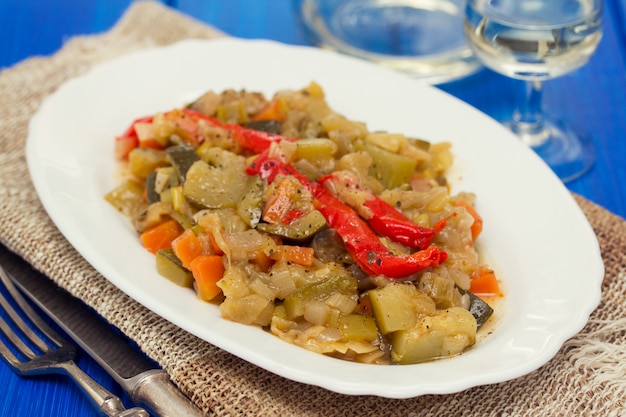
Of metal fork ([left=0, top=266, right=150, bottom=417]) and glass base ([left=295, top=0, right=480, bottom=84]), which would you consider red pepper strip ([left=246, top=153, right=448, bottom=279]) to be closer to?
metal fork ([left=0, top=266, right=150, bottom=417])

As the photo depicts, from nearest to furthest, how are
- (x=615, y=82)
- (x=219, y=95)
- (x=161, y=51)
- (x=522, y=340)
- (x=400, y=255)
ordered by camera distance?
(x=522, y=340), (x=400, y=255), (x=219, y=95), (x=161, y=51), (x=615, y=82)

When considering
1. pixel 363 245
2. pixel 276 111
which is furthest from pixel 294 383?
pixel 276 111

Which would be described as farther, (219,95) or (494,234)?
(219,95)

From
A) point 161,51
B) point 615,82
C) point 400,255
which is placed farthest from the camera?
point 615,82

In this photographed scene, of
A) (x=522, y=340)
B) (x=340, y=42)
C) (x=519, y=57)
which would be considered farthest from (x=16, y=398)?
(x=340, y=42)

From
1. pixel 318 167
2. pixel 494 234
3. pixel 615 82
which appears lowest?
pixel 615 82

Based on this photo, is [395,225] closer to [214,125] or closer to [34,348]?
[214,125]

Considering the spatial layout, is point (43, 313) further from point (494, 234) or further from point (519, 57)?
point (519, 57)
